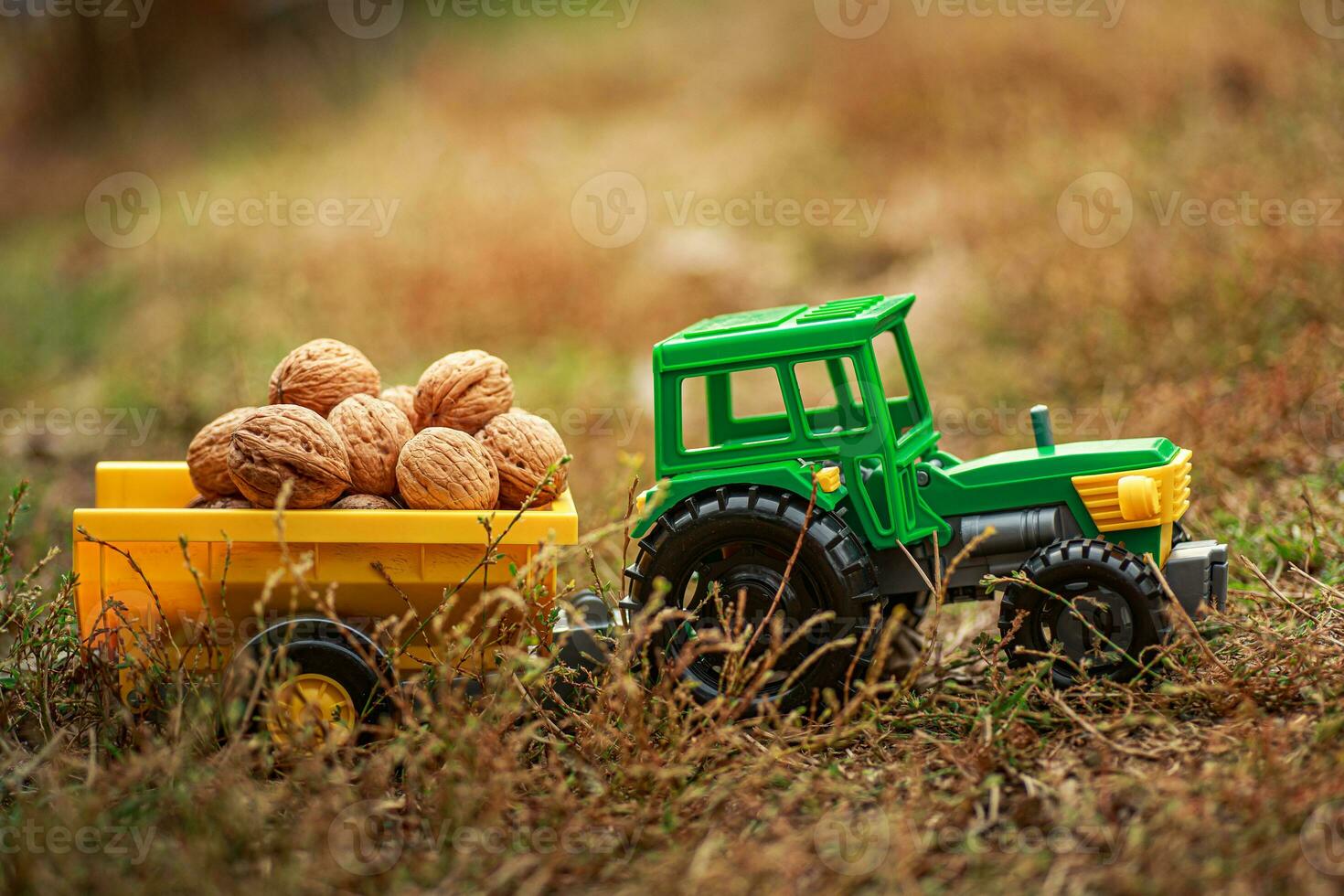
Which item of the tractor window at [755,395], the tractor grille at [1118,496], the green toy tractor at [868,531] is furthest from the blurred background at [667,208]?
the green toy tractor at [868,531]

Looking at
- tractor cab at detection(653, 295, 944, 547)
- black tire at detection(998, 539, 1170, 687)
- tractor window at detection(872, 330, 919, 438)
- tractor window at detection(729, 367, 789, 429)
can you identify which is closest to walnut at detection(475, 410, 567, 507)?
tractor cab at detection(653, 295, 944, 547)

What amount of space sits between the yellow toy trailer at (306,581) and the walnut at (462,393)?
0.57 metres

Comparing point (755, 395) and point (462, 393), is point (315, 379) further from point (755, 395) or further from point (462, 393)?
point (755, 395)

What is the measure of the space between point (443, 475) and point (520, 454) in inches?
13.9

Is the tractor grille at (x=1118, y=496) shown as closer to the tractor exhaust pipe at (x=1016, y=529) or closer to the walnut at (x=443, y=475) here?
the tractor exhaust pipe at (x=1016, y=529)

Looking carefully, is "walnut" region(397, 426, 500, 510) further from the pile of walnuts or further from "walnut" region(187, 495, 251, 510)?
"walnut" region(187, 495, 251, 510)

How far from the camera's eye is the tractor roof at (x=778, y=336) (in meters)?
3.88

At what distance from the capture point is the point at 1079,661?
382 centimetres

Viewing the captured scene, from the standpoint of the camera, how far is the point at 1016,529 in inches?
159

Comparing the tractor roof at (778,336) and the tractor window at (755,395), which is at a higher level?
the tractor roof at (778,336)

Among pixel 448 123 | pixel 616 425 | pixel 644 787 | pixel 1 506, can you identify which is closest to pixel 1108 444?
pixel 644 787

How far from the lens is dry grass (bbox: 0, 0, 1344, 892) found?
10.00ft

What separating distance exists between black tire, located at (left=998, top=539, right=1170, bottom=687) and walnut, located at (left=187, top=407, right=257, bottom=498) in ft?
8.91

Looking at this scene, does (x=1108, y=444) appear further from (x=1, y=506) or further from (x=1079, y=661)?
(x=1, y=506)
